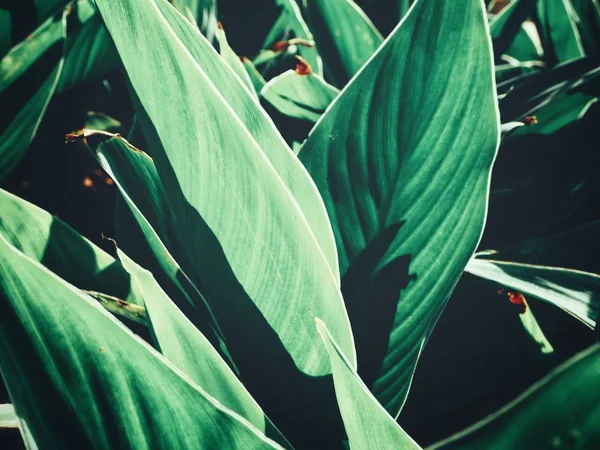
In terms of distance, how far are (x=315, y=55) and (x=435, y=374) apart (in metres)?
0.49

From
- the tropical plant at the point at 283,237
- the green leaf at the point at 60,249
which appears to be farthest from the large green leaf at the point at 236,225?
the green leaf at the point at 60,249

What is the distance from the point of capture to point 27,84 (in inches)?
23.1

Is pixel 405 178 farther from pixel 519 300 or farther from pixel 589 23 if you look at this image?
pixel 589 23

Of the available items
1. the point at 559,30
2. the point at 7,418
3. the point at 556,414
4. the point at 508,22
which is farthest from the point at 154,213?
the point at 559,30

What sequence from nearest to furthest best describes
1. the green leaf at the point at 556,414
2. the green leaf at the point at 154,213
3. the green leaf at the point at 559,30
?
1. the green leaf at the point at 556,414
2. the green leaf at the point at 154,213
3. the green leaf at the point at 559,30

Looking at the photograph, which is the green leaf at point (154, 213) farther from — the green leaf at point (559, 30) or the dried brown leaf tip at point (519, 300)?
the green leaf at point (559, 30)

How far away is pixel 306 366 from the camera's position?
405 mm

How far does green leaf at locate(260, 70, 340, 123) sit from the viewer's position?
0.62 meters

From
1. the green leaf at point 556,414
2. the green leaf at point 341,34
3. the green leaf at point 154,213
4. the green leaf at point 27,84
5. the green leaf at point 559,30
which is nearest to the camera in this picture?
the green leaf at point 556,414

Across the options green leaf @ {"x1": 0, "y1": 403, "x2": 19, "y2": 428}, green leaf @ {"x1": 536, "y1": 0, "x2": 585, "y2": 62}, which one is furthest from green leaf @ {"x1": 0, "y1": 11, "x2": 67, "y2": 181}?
green leaf @ {"x1": 536, "y1": 0, "x2": 585, "y2": 62}

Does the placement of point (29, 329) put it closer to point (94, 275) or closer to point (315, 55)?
point (94, 275)

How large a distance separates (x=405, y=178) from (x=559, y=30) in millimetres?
589

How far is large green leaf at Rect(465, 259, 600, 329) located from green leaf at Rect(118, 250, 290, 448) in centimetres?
29

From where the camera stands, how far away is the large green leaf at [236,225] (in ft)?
1.04
